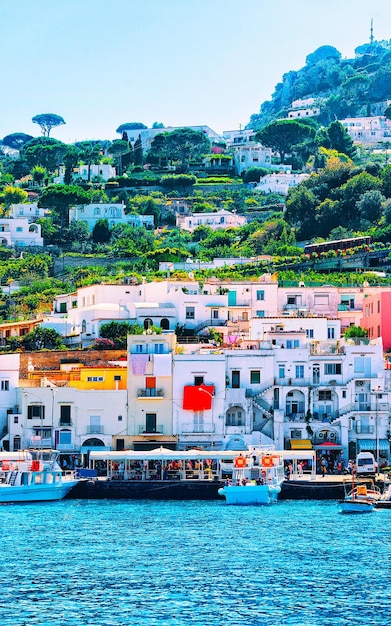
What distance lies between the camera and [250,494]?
68.8 metres

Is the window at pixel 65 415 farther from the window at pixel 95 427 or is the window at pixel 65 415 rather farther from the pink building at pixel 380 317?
the pink building at pixel 380 317

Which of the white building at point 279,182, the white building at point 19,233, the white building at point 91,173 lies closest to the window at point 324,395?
the white building at point 19,233

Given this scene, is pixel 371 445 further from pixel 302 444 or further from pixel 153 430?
pixel 153 430

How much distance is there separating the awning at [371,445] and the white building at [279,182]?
7866 centimetres

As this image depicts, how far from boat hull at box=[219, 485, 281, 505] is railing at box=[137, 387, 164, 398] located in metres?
9.12

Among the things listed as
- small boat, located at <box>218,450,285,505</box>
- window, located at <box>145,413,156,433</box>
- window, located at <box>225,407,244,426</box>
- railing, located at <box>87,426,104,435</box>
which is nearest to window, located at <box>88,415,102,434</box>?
railing, located at <box>87,426,104,435</box>

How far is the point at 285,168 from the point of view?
16662 centimetres

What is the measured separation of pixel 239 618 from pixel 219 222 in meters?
99.2

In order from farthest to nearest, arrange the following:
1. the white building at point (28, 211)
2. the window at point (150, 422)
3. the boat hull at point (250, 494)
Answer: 1. the white building at point (28, 211)
2. the window at point (150, 422)
3. the boat hull at point (250, 494)

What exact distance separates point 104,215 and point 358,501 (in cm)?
7813

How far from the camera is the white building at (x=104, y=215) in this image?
140250mm

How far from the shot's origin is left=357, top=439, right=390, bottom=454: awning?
76812mm

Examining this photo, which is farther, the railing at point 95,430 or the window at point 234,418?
the window at point 234,418

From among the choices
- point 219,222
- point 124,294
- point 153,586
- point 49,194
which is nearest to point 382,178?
point 219,222
